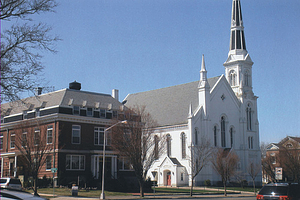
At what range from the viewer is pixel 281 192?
16266 mm

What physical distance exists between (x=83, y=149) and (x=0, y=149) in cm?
1344

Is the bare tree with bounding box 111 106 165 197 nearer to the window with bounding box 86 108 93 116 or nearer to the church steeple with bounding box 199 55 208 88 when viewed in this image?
the window with bounding box 86 108 93 116

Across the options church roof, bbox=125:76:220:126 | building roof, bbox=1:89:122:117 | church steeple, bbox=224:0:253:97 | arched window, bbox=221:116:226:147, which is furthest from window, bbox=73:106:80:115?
church steeple, bbox=224:0:253:97

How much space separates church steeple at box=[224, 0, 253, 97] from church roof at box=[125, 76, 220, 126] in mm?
6258

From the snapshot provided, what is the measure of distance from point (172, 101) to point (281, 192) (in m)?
55.1

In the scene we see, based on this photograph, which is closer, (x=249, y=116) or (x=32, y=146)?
(x=32, y=146)

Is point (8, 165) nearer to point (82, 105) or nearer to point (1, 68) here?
point (82, 105)

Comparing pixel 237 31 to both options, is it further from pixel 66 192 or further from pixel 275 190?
pixel 275 190

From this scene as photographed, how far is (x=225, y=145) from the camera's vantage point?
2640 inches

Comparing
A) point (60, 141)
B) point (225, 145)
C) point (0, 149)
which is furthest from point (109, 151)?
point (225, 145)

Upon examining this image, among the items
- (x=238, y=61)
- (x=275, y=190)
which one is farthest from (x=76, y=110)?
(x=238, y=61)

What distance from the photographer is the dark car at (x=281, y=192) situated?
633 inches

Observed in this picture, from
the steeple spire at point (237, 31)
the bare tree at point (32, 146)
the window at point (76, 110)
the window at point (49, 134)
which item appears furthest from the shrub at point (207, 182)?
the bare tree at point (32, 146)

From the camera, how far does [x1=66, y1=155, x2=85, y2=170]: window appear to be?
42.8m
